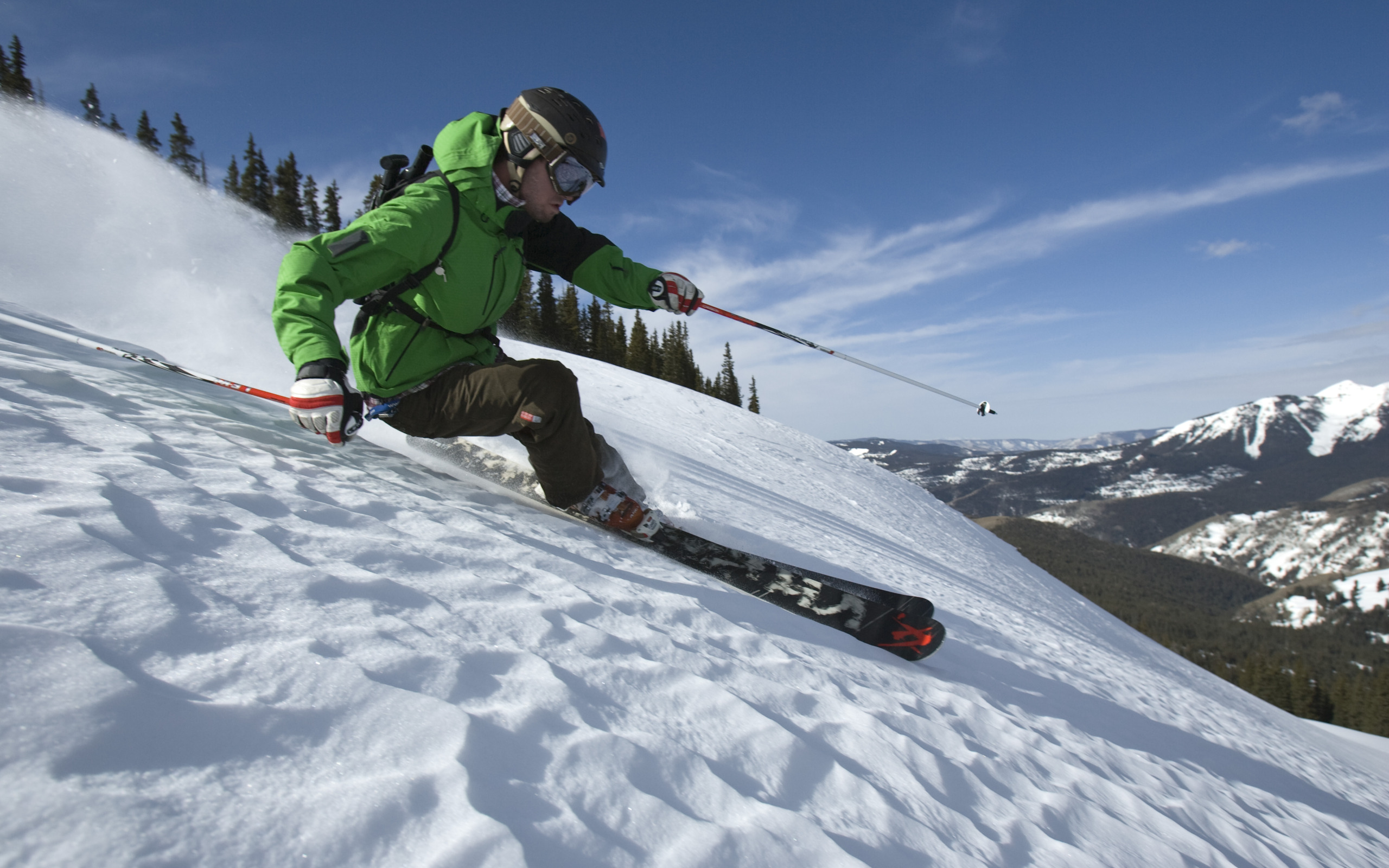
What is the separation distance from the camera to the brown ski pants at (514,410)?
3912 mm

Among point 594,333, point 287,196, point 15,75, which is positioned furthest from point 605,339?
point 15,75

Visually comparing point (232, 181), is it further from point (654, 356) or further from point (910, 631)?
point (910, 631)

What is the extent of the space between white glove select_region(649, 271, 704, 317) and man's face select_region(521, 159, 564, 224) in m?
1.32

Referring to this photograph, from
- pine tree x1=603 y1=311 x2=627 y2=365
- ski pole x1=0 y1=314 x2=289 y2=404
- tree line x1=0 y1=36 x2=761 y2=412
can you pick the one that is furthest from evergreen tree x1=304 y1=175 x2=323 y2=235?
ski pole x1=0 y1=314 x2=289 y2=404

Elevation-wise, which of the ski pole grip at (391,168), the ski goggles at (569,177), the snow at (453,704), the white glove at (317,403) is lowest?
the snow at (453,704)

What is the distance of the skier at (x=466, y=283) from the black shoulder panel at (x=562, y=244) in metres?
1.00

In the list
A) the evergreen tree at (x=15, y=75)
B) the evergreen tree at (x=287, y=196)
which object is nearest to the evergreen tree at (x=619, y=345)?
the evergreen tree at (x=287, y=196)

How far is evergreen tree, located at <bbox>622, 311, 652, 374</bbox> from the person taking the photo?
46.7m

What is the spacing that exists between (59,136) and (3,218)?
4.30 metres

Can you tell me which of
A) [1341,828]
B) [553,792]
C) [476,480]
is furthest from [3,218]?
[1341,828]

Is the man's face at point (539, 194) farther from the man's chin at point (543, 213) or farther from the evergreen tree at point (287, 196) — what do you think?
the evergreen tree at point (287, 196)

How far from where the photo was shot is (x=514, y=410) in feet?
12.9

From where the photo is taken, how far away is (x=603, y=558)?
12.8 ft

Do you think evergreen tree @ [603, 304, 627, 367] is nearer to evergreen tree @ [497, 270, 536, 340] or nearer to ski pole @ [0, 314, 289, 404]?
evergreen tree @ [497, 270, 536, 340]
